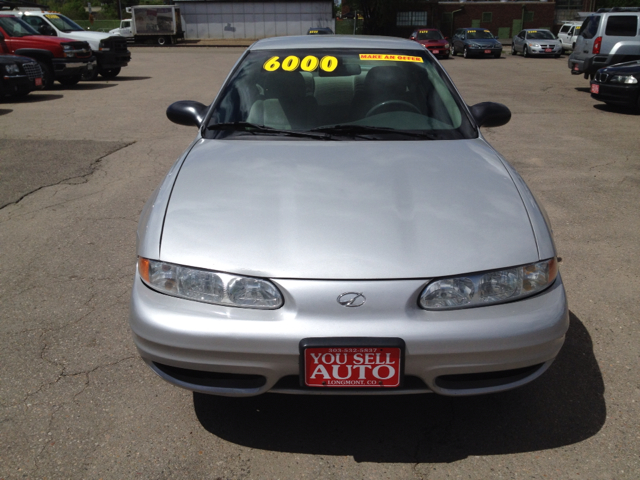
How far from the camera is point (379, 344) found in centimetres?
200

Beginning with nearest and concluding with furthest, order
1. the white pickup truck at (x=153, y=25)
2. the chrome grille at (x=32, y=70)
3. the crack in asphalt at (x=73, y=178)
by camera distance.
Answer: the crack in asphalt at (x=73, y=178) < the chrome grille at (x=32, y=70) < the white pickup truck at (x=153, y=25)

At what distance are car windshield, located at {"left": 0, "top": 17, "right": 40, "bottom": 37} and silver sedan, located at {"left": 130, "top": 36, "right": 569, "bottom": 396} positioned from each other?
1404 centimetres

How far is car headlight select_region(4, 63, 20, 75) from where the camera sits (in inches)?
460

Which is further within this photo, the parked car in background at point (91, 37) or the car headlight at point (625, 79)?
the parked car in background at point (91, 37)

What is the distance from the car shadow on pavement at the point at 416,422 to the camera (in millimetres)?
2346

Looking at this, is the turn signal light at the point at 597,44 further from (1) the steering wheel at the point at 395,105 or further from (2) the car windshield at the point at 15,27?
(2) the car windshield at the point at 15,27

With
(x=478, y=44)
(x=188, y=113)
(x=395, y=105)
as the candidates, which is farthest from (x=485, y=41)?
(x=188, y=113)

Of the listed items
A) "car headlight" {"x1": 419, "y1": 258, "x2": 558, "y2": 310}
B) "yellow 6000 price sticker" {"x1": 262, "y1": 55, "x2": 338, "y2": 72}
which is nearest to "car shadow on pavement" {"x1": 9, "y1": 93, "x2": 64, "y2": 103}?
"yellow 6000 price sticker" {"x1": 262, "y1": 55, "x2": 338, "y2": 72}

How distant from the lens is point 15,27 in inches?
565

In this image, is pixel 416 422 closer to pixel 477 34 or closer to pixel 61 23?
pixel 61 23

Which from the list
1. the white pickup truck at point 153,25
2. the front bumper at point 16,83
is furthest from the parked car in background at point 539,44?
the front bumper at point 16,83

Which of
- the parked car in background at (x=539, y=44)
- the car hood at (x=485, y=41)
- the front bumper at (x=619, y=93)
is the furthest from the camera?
the parked car in background at (x=539, y=44)

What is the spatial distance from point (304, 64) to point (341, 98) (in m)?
0.36

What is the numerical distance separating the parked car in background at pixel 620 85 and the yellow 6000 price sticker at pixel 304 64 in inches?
353
